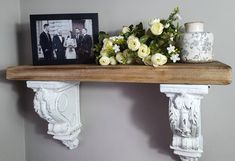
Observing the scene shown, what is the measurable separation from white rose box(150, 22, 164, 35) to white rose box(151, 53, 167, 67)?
8 cm

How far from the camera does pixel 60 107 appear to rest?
94cm

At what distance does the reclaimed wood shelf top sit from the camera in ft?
2.32

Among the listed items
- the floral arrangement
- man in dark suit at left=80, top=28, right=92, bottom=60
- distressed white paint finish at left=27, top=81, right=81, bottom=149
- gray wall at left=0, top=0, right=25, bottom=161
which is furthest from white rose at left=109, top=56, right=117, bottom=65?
gray wall at left=0, top=0, right=25, bottom=161

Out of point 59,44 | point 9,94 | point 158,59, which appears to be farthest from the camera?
point 9,94

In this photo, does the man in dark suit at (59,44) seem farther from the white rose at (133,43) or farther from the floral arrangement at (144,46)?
Answer: the white rose at (133,43)

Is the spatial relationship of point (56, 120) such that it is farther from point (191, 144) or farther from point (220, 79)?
point (220, 79)

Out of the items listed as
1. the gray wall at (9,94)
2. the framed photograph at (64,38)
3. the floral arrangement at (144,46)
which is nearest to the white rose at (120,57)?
the floral arrangement at (144,46)

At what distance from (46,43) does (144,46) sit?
0.37 meters

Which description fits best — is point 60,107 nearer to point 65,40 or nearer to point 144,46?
point 65,40

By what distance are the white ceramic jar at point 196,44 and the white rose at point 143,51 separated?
4.7 inches

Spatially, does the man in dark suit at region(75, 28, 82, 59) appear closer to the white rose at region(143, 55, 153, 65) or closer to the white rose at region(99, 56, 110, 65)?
the white rose at region(99, 56, 110, 65)

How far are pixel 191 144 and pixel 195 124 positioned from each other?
0.09 metres

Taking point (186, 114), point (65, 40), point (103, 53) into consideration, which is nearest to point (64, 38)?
point (65, 40)

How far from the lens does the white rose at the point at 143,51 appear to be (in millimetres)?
780
